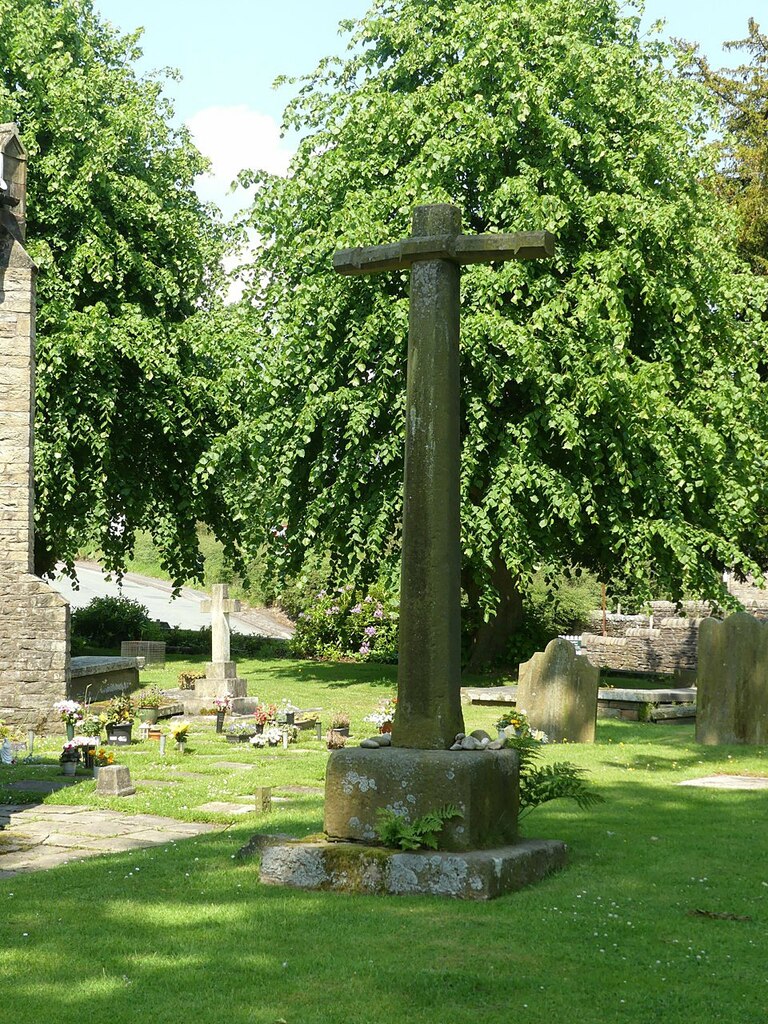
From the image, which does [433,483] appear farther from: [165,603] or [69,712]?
[165,603]

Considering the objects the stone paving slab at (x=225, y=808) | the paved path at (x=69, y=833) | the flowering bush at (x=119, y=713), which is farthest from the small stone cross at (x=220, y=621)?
the stone paving slab at (x=225, y=808)

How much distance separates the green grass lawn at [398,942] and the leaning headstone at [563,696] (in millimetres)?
6400

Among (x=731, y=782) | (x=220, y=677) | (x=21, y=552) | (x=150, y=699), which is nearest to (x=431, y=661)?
(x=731, y=782)

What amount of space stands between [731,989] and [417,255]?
4.47 metres

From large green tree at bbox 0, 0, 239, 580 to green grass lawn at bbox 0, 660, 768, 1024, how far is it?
15.9m

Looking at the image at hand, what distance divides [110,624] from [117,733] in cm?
1782

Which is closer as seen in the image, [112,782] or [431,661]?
[431,661]

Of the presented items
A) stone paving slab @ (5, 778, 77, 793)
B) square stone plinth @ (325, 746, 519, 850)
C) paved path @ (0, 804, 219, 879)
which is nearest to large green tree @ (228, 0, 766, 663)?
stone paving slab @ (5, 778, 77, 793)

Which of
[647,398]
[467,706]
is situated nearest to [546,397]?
[647,398]

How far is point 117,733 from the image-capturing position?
1588 centimetres

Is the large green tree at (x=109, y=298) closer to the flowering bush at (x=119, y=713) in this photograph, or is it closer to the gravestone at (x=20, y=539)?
the gravestone at (x=20, y=539)

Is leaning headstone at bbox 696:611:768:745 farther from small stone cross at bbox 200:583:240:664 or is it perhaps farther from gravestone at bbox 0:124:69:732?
small stone cross at bbox 200:583:240:664

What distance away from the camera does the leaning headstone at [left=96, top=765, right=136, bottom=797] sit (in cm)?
1166

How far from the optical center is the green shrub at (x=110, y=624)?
108 ft
